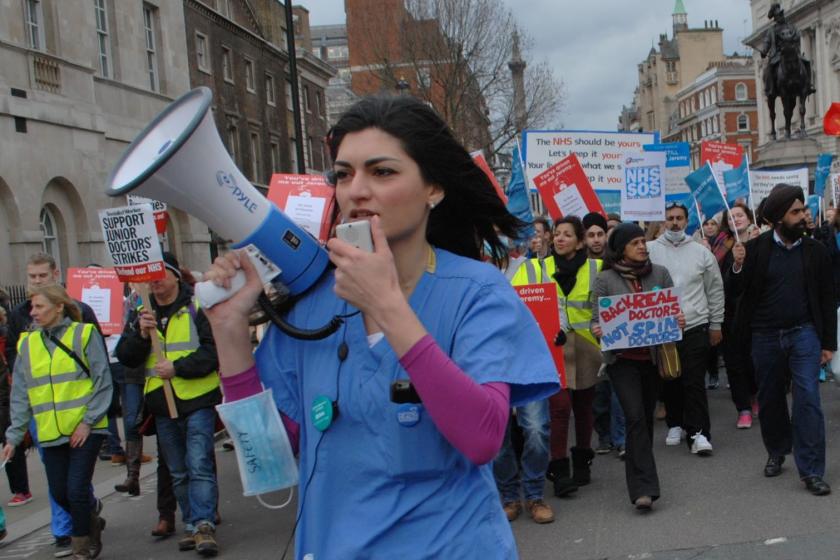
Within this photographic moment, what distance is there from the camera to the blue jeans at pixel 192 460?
646 centimetres

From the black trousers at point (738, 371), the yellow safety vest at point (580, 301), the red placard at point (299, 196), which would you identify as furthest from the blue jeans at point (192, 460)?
the black trousers at point (738, 371)

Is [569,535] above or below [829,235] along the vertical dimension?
below

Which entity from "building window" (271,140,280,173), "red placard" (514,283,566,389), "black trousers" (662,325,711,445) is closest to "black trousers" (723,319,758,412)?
"black trousers" (662,325,711,445)

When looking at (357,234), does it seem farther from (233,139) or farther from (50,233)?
(233,139)

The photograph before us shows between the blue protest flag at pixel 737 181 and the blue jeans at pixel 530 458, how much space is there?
23.1ft

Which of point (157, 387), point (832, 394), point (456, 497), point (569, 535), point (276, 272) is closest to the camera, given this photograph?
point (456, 497)

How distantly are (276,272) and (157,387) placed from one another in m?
4.85

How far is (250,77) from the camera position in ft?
123

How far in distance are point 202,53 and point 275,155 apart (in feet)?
23.6

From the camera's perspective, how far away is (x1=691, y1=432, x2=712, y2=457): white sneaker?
25.6 feet

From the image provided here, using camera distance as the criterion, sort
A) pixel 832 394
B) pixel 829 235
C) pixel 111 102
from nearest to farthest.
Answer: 1. pixel 832 394
2. pixel 829 235
3. pixel 111 102

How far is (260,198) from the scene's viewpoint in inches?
81.6

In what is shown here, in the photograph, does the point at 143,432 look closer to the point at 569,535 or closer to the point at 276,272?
the point at 569,535

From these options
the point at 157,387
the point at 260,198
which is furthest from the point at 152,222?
the point at 260,198
